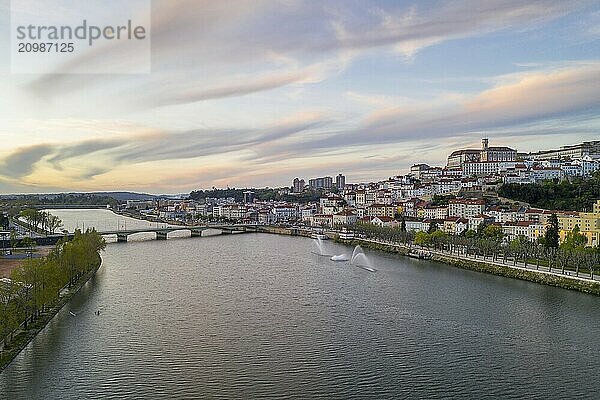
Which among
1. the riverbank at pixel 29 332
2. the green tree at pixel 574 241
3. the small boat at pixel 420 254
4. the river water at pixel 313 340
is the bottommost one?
the river water at pixel 313 340

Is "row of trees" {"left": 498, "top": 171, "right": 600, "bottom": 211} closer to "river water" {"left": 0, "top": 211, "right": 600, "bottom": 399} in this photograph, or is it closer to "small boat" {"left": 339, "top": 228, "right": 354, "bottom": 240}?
"small boat" {"left": 339, "top": 228, "right": 354, "bottom": 240}

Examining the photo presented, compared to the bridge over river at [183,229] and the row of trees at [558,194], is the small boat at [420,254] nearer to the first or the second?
the row of trees at [558,194]

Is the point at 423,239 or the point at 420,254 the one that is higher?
the point at 423,239

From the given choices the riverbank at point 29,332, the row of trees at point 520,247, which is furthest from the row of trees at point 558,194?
the riverbank at point 29,332

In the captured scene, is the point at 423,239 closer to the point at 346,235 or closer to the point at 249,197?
the point at 346,235

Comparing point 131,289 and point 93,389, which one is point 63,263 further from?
point 93,389

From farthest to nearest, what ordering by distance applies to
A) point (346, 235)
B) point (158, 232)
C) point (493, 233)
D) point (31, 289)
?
point (158, 232) → point (346, 235) → point (493, 233) → point (31, 289)

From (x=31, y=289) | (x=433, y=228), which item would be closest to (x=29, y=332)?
(x=31, y=289)

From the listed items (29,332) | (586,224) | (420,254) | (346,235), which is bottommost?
(29,332)
